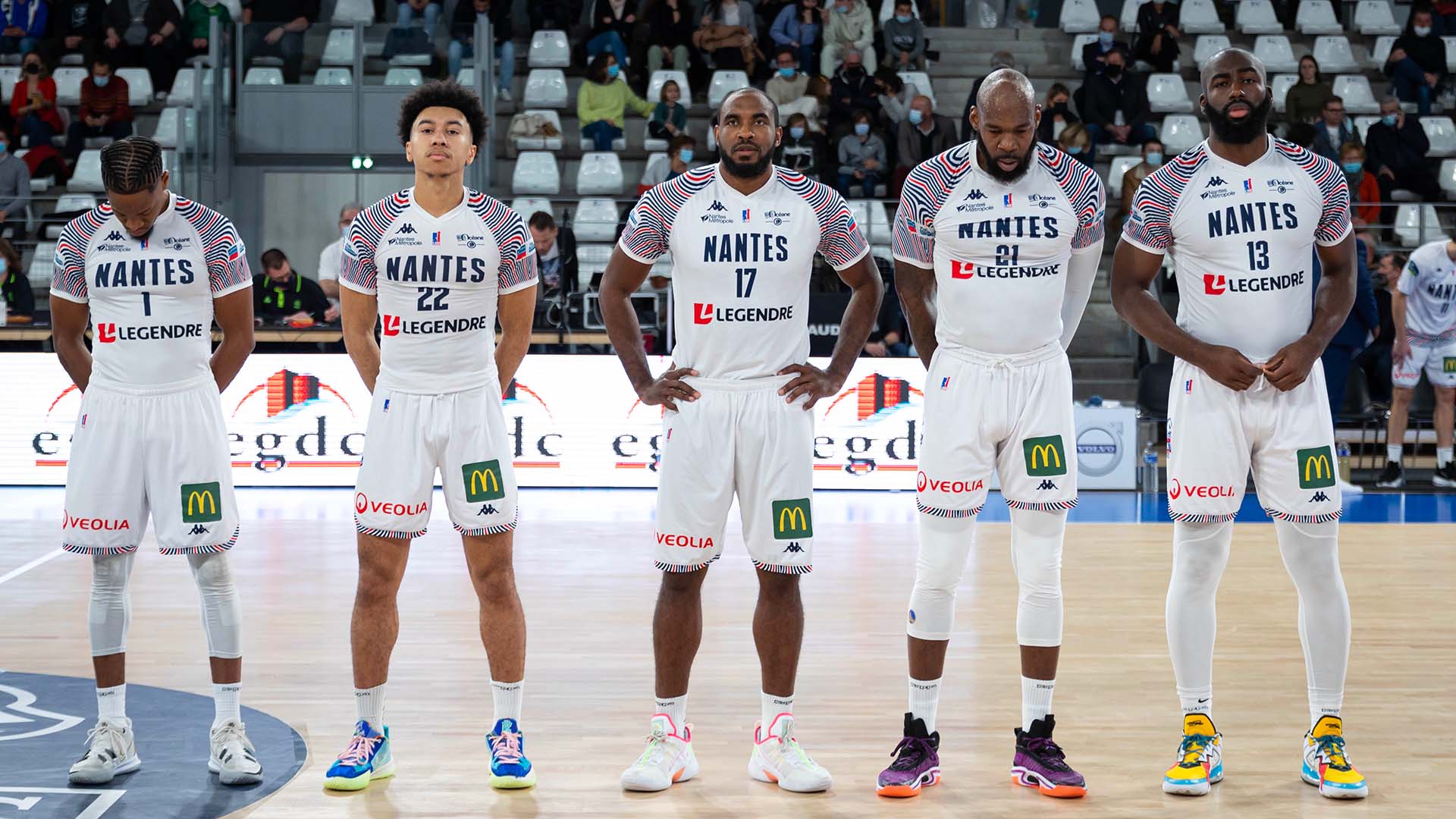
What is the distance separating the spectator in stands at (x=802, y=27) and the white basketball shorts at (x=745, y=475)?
1336cm

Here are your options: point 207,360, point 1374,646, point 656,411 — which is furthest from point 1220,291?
point 656,411

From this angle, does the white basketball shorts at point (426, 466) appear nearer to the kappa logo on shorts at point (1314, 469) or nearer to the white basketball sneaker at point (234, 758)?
the white basketball sneaker at point (234, 758)

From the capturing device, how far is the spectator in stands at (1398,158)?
52.6ft

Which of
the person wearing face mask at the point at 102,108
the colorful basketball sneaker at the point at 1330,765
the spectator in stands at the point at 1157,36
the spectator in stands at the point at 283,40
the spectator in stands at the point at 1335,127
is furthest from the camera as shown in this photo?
the spectator in stands at the point at 1157,36

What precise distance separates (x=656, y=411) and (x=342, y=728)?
21.9ft

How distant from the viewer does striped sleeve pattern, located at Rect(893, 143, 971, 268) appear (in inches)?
183

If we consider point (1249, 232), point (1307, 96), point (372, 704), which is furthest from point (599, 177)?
point (1249, 232)

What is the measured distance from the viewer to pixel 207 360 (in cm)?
483

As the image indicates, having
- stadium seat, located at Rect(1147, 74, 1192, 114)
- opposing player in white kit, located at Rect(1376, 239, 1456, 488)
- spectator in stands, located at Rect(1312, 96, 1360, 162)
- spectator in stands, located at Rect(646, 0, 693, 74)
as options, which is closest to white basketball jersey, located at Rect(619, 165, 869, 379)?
opposing player in white kit, located at Rect(1376, 239, 1456, 488)

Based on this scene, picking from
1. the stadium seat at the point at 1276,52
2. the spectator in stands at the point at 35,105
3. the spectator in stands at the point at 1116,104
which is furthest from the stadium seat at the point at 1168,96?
the spectator in stands at the point at 35,105

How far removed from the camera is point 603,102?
55.5 feet

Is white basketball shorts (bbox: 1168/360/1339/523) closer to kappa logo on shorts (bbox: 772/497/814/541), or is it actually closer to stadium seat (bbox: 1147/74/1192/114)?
kappa logo on shorts (bbox: 772/497/814/541)

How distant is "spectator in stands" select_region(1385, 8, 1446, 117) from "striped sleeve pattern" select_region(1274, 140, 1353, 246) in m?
14.4

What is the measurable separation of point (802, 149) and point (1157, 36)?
17.6 ft
